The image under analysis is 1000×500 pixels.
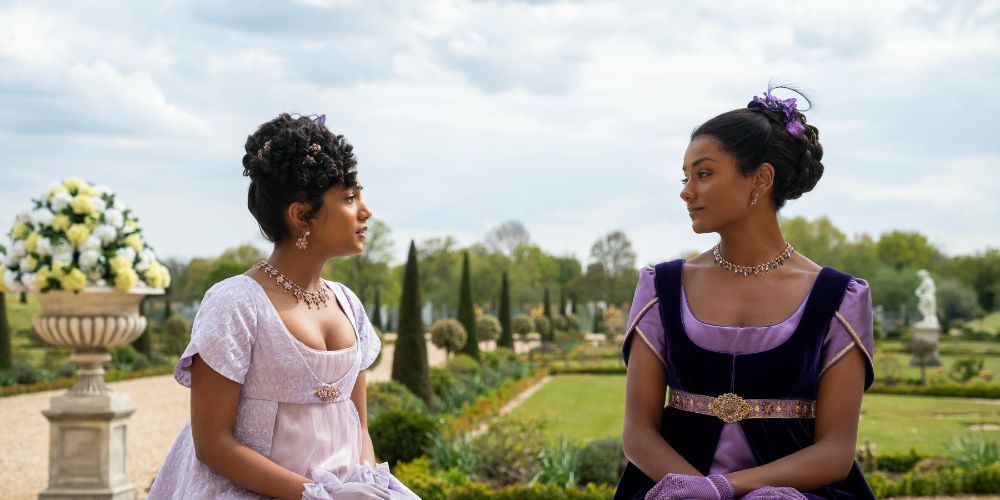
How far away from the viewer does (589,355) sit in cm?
2712

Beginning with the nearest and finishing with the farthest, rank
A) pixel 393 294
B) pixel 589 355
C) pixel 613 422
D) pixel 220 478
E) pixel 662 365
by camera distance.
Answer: pixel 220 478 < pixel 662 365 < pixel 613 422 < pixel 589 355 < pixel 393 294

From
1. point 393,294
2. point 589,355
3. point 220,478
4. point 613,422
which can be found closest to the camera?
point 220,478

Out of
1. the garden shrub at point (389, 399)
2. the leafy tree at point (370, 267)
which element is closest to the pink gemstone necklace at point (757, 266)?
the garden shrub at point (389, 399)

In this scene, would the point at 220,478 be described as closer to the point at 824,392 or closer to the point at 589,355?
the point at 824,392

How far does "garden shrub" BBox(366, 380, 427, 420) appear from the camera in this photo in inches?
423

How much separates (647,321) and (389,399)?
876 cm

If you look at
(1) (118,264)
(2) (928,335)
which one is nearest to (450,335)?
(2) (928,335)

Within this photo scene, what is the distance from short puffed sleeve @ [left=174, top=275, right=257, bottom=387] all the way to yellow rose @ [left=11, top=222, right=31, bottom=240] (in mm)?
5601

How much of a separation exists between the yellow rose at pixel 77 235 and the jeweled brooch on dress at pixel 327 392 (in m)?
5.27

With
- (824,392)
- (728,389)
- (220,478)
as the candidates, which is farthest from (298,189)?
(824,392)

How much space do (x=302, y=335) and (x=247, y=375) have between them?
0.16 meters

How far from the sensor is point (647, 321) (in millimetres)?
2520

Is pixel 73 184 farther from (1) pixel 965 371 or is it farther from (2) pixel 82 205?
(1) pixel 965 371

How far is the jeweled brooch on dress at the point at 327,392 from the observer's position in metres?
2.38
